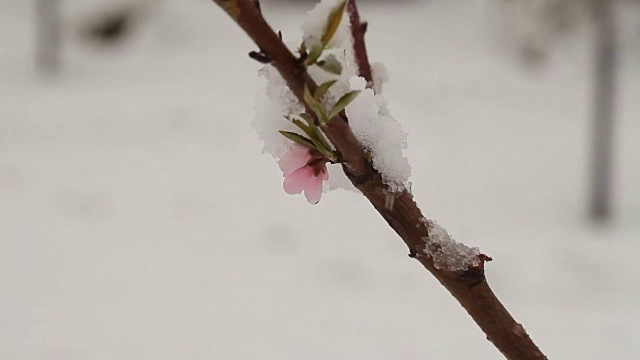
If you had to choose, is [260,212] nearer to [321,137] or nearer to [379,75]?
[379,75]

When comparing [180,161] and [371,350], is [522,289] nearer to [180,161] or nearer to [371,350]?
[371,350]

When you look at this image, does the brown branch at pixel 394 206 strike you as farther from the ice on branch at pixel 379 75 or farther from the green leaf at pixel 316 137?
the ice on branch at pixel 379 75

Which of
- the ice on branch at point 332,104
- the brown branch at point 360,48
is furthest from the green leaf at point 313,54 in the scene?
the brown branch at point 360,48

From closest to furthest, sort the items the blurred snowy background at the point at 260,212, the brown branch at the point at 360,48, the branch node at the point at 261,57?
1. the branch node at the point at 261,57
2. the brown branch at the point at 360,48
3. the blurred snowy background at the point at 260,212

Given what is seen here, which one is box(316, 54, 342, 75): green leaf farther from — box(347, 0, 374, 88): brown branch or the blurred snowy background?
the blurred snowy background

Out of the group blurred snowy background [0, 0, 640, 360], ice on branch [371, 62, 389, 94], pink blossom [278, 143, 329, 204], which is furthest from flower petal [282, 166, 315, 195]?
blurred snowy background [0, 0, 640, 360]

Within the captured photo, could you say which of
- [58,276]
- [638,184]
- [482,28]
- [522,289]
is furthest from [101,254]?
[482,28]

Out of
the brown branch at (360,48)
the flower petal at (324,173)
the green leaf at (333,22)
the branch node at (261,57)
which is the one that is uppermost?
the brown branch at (360,48)

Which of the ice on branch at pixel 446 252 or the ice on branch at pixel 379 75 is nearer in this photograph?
the ice on branch at pixel 446 252
